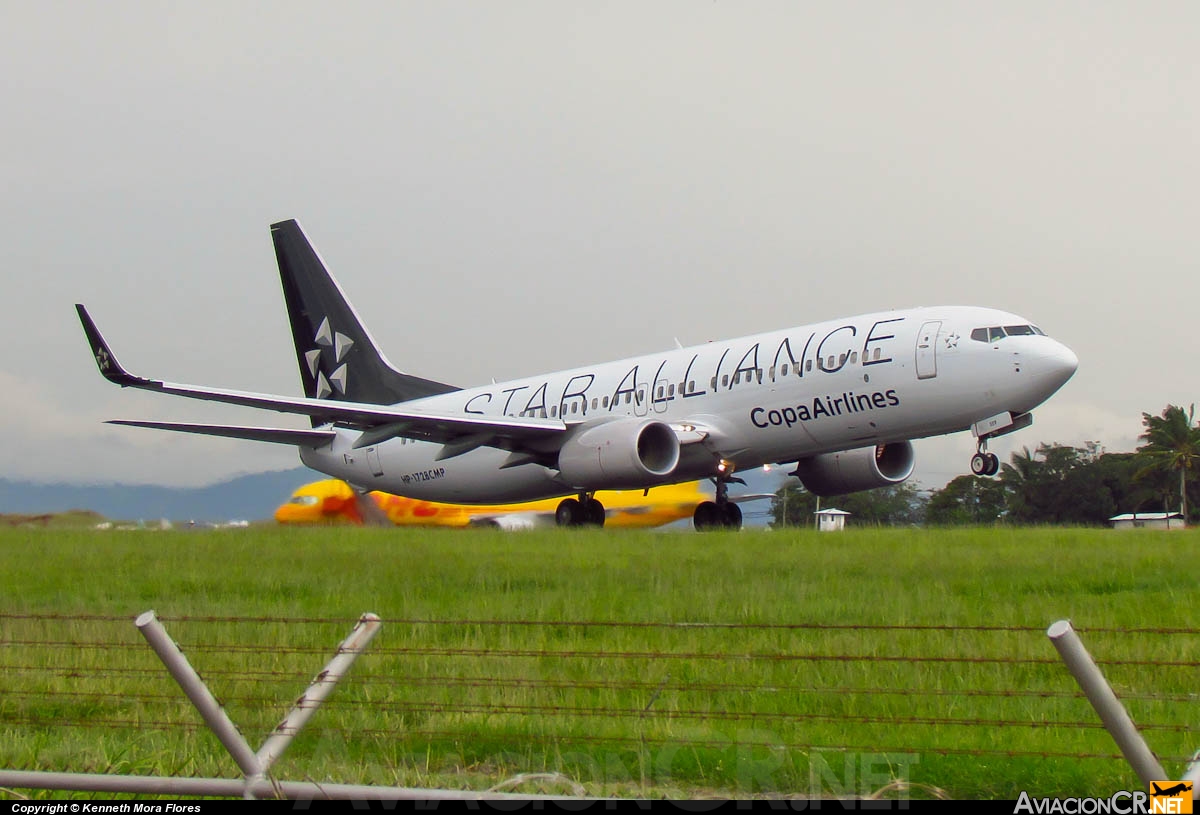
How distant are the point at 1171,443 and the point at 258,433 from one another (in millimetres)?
43898

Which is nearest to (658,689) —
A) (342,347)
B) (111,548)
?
(111,548)

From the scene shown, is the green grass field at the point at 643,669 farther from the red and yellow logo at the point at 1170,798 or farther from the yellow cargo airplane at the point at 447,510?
the yellow cargo airplane at the point at 447,510

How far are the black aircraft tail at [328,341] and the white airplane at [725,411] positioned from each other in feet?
7.05

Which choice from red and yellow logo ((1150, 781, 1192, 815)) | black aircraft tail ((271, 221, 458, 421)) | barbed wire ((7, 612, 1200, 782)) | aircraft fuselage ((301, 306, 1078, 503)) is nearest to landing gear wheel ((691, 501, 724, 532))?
aircraft fuselage ((301, 306, 1078, 503))

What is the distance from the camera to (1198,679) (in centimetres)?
884

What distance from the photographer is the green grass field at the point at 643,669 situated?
704cm

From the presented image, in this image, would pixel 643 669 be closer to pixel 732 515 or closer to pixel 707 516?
pixel 707 516

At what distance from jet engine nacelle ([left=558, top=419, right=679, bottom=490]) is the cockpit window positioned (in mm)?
5326

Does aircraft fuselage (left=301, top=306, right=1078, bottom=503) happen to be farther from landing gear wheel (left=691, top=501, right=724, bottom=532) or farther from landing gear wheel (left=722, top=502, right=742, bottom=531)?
landing gear wheel (left=722, top=502, right=742, bottom=531)

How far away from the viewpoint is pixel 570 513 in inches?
1105

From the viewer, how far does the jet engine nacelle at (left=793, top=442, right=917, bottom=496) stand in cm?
Answer: 2788

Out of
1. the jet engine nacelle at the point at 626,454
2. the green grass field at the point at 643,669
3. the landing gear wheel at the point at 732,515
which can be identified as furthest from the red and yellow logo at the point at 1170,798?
the landing gear wheel at the point at 732,515

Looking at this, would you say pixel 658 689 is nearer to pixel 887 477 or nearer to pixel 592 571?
pixel 592 571

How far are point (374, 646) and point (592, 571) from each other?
478cm
